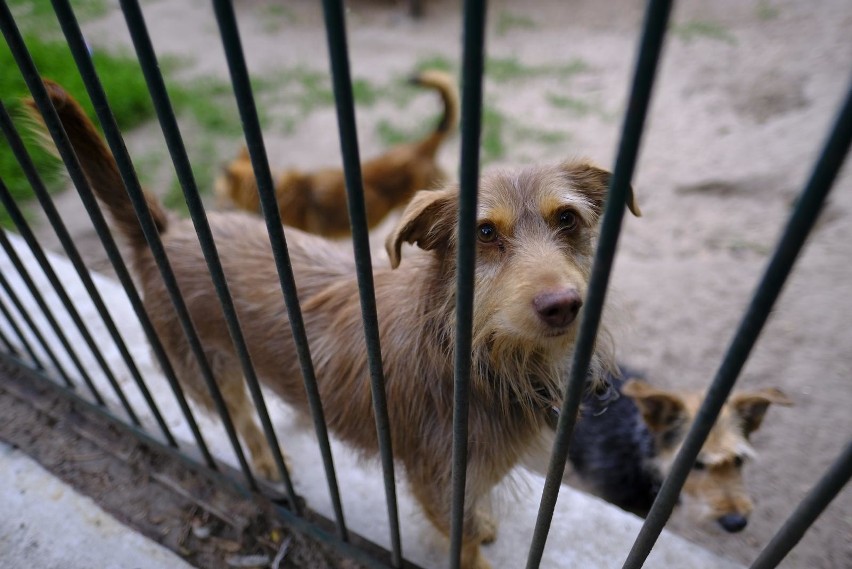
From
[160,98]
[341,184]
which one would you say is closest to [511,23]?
[341,184]

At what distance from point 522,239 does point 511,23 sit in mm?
10110

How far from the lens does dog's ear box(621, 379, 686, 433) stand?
104 inches

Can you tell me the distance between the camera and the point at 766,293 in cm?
84

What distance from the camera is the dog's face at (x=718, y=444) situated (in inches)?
105

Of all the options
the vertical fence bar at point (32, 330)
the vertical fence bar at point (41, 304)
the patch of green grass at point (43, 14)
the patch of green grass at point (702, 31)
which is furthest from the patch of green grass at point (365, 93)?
the vertical fence bar at point (41, 304)

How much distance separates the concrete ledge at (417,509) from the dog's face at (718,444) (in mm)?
615

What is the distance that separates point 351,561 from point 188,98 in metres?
7.55

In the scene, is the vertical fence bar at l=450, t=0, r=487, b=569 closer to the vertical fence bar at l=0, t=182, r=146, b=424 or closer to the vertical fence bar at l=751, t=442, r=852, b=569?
the vertical fence bar at l=751, t=442, r=852, b=569

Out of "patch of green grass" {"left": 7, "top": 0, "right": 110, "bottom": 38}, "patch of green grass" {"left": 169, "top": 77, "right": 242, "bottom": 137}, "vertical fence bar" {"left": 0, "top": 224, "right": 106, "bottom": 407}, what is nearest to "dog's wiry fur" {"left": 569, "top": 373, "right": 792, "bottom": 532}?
"vertical fence bar" {"left": 0, "top": 224, "right": 106, "bottom": 407}

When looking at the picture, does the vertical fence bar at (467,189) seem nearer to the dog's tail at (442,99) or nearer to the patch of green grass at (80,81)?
the dog's tail at (442,99)

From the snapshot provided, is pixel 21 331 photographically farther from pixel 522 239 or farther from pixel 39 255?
pixel 522 239

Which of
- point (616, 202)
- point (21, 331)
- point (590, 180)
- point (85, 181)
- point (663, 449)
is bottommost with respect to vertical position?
point (663, 449)

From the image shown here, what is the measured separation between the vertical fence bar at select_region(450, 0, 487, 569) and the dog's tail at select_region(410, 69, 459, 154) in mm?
4144

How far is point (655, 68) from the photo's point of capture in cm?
76
